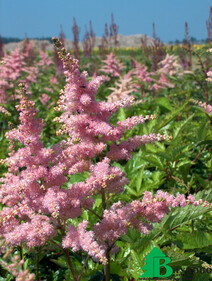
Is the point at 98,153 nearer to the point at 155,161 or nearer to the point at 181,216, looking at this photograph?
the point at 181,216

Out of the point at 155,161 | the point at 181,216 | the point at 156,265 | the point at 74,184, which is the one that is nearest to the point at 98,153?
the point at 74,184

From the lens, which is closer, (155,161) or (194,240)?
(194,240)

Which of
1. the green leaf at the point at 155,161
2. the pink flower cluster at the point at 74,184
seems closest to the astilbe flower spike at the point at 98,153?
the pink flower cluster at the point at 74,184

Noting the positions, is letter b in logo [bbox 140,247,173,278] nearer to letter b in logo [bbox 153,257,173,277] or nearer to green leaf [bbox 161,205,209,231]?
letter b in logo [bbox 153,257,173,277]

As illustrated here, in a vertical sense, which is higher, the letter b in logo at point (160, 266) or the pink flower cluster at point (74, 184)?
the pink flower cluster at point (74, 184)

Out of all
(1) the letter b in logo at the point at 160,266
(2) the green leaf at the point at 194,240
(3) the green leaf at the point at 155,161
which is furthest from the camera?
(3) the green leaf at the point at 155,161

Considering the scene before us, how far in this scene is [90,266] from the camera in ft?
7.69

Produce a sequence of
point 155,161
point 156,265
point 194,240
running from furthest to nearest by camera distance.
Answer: point 155,161 < point 194,240 < point 156,265

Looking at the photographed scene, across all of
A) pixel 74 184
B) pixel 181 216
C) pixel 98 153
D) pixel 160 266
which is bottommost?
pixel 160 266

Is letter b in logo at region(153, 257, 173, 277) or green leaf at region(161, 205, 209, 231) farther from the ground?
green leaf at region(161, 205, 209, 231)

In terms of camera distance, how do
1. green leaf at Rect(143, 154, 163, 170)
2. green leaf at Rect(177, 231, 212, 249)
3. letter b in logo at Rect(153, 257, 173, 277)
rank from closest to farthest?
letter b in logo at Rect(153, 257, 173, 277) → green leaf at Rect(177, 231, 212, 249) → green leaf at Rect(143, 154, 163, 170)

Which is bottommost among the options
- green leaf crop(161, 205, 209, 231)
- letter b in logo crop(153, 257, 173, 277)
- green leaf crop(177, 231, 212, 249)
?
letter b in logo crop(153, 257, 173, 277)

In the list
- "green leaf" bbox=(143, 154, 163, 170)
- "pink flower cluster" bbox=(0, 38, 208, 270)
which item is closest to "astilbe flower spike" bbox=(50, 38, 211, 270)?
"pink flower cluster" bbox=(0, 38, 208, 270)

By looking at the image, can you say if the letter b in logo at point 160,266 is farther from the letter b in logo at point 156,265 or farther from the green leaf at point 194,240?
the green leaf at point 194,240
